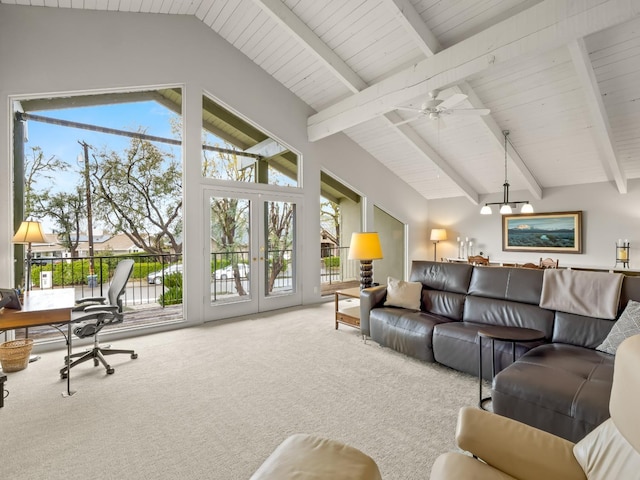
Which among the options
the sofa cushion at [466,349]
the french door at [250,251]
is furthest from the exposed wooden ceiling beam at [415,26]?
the sofa cushion at [466,349]

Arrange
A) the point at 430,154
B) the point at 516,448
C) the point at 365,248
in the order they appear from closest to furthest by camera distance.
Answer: the point at 516,448, the point at 365,248, the point at 430,154

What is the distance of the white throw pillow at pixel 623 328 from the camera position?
231 centimetres

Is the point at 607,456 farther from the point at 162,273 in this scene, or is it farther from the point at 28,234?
the point at 162,273

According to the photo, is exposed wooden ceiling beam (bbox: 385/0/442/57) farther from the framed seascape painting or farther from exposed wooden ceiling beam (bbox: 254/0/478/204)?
the framed seascape painting

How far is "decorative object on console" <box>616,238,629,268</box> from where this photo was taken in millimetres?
5473

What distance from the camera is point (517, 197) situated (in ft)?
22.8

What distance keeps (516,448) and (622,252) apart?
5976 mm

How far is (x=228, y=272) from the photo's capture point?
5.20 metres

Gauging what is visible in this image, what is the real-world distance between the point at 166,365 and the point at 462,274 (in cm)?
321

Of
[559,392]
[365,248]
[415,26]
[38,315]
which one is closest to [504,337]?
[559,392]

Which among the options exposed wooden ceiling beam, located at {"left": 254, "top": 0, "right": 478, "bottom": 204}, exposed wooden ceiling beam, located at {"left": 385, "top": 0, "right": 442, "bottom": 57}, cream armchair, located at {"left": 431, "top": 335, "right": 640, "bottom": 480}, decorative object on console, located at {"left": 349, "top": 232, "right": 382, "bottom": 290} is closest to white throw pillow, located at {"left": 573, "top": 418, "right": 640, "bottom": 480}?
cream armchair, located at {"left": 431, "top": 335, "right": 640, "bottom": 480}

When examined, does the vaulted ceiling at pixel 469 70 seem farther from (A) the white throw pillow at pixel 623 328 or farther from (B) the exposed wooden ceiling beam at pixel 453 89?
(A) the white throw pillow at pixel 623 328

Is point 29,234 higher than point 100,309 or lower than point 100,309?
higher

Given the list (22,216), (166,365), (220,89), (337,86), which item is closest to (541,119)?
(337,86)
